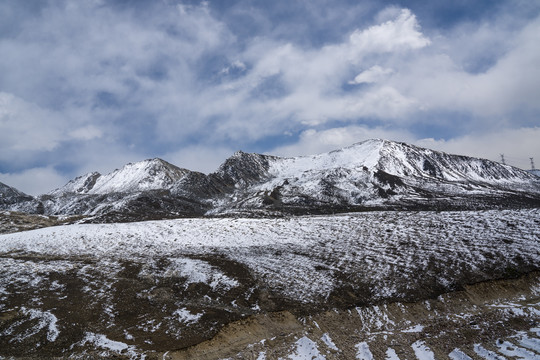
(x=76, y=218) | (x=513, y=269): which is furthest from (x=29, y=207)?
(x=513, y=269)

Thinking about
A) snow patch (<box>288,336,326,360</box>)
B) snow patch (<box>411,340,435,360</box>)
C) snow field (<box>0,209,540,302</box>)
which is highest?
snow field (<box>0,209,540,302</box>)

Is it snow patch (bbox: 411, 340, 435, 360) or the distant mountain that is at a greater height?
the distant mountain

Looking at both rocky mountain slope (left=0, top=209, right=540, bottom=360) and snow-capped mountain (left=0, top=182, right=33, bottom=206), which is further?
snow-capped mountain (left=0, top=182, right=33, bottom=206)

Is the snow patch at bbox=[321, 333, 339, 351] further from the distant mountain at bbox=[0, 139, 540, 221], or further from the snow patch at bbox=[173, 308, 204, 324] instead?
the distant mountain at bbox=[0, 139, 540, 221]

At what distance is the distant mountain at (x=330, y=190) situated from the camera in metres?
102

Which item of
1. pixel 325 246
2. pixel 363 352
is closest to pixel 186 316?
pixel 363 352

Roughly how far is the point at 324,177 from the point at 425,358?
127 meters

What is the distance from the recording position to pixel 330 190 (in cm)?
12369

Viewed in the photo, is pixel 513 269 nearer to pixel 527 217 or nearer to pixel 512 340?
pixel 512 340

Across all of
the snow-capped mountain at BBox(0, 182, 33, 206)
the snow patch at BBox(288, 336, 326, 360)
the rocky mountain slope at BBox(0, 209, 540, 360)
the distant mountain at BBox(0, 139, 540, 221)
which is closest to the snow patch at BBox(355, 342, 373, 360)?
the rocky mountain slope at BBox(0, 209, 540, 360)

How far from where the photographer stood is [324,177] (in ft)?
448

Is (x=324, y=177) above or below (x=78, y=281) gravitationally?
above

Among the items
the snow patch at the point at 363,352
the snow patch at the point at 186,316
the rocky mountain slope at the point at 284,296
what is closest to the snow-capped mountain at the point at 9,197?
the rocky mountain slope at the point at 284,296

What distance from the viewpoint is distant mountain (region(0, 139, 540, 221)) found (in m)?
102
